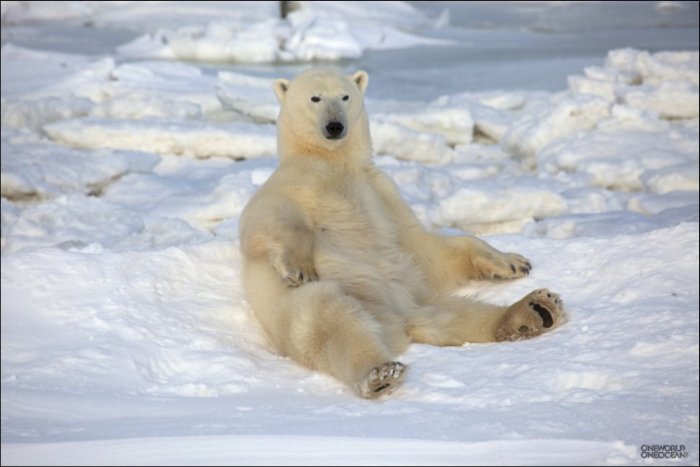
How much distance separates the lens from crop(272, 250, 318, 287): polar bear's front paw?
313 centimetres

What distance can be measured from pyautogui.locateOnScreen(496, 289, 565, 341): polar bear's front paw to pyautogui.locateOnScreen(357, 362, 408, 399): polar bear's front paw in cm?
65

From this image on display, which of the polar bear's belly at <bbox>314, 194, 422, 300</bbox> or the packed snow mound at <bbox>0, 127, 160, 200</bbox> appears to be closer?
the polar bear's belly at <bbox>314, 194, 422, 300</bbox>

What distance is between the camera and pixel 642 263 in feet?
10.8

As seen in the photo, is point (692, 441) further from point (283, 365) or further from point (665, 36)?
point (665, 36)

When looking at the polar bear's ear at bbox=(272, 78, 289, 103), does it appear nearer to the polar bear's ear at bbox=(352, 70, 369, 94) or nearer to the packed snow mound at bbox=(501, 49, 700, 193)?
the polar bear's ear at bbox=(352, 70, 369, 94)

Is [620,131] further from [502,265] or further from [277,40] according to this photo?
[277,40]

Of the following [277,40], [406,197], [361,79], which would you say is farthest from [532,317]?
[277,40]

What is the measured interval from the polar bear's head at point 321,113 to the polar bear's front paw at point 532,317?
41.4 inches

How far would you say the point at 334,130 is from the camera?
12.1 ft

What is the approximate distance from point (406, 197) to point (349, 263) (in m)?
3.26

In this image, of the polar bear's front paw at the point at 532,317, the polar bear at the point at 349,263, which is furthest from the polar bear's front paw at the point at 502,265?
the polar bear's front paw at the point at 532,317

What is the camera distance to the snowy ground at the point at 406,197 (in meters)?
2.18

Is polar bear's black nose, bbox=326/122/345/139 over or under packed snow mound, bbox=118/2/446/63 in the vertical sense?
under

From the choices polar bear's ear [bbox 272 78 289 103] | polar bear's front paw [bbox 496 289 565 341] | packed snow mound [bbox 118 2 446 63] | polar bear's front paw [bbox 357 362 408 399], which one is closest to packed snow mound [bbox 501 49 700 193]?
polar bear's ear [bbox 272 78 289 103]
